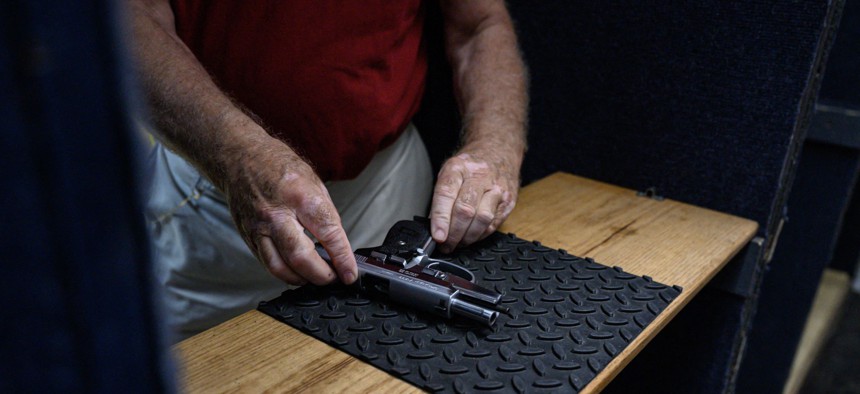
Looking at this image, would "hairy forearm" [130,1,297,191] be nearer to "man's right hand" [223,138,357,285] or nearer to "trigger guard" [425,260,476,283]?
"man's right hand" [223,138,357,285]

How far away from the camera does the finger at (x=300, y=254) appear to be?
2.19 ft

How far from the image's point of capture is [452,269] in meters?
0.72

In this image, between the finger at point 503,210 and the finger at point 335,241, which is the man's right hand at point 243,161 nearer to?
the finger at point 335,241

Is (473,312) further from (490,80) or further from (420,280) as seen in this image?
(490,80)

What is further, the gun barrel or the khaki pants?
the khaki pants

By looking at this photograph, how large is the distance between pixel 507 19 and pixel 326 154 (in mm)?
454

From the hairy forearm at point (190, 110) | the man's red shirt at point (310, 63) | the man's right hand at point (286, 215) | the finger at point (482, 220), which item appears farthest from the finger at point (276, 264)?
the man's red shirt at point (310, 63)

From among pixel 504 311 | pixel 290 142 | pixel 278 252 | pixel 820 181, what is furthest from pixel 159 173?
pixel 820 181

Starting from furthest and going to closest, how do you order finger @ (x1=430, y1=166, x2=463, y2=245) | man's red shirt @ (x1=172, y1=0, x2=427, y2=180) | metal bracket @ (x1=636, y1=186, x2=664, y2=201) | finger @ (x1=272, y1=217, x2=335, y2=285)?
metal bracket @ (x1=636, y1=186, x2=664, y2=201) < man's red shirt @ (x1=172, y1=0, x2=427, y2=180) < finger @ (x1=430, y1=166, x2=463, y2=245) < finger @ (x1=272, y1=217, x2=335, y2=285)

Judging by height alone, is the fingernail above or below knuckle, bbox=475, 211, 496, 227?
below

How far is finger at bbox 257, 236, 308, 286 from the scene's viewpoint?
701mm

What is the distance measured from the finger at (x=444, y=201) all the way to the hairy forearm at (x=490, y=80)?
0.49ft

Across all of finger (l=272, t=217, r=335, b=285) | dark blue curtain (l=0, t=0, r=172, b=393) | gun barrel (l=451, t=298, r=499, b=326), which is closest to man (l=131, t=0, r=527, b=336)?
finger (l=272, t=217, r=335, b=285)

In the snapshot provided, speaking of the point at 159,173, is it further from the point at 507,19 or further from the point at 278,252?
A: the point at 507,19
